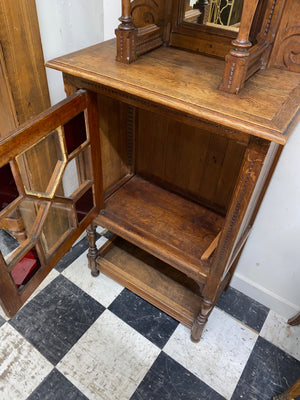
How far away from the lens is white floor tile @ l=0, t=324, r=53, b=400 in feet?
4.36

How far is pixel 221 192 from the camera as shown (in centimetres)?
145

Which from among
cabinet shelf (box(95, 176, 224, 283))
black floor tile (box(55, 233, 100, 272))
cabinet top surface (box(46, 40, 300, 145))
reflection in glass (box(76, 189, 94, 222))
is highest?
cabinet top surface (box(46, 40, 300, 145))

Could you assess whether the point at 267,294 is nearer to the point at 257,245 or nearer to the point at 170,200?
the point at 257,245

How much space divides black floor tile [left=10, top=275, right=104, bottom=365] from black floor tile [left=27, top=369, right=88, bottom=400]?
0.08 m

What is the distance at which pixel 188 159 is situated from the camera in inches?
57.9

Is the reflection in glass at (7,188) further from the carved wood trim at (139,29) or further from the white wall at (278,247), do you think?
the white wall at (278,247)

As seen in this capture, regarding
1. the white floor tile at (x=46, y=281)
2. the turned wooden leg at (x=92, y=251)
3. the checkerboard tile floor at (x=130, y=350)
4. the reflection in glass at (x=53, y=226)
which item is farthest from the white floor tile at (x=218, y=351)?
the reflection in glass at (x=53, y=226)

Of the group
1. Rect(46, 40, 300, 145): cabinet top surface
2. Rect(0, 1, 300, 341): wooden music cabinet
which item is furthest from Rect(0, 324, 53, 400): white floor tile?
Rect(46, 40, 300, 145): cabinet top surface

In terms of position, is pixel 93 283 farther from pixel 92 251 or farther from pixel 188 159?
pixel 188 159

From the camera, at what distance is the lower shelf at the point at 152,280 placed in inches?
60.4

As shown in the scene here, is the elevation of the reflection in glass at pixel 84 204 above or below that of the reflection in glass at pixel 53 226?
above

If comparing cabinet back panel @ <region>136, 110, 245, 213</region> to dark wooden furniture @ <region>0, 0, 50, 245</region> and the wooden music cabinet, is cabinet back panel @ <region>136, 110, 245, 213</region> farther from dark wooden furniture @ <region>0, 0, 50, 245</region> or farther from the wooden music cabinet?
dark wooden furniture @ <region>0, 0, 50, 245</region>

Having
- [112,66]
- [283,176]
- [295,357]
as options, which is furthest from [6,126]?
[295,357]

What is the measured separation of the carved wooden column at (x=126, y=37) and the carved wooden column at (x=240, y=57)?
1.13 feet
